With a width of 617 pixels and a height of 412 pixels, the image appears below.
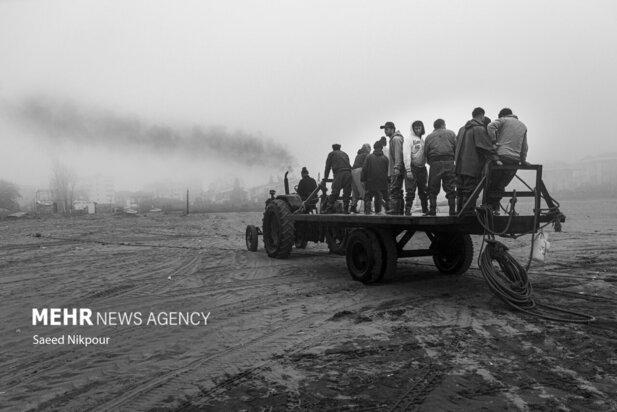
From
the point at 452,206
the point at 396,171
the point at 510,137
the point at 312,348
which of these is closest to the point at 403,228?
the point at 452,206

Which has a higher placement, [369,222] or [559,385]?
[369,222]

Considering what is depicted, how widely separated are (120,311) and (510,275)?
16.3ft

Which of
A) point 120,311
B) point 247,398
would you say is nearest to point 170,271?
point 120,311

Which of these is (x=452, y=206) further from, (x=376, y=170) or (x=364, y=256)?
(x=376, y=170)

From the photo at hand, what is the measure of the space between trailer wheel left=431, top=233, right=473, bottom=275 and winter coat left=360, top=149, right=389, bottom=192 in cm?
143

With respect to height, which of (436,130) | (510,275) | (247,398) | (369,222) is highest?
(436,130)

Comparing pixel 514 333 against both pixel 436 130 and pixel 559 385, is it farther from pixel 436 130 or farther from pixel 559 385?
pixel 436 130

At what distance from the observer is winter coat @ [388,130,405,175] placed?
8.05 meters

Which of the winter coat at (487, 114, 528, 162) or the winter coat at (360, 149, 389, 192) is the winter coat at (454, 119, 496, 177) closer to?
the winter coat at (487, 114, 528, 162)

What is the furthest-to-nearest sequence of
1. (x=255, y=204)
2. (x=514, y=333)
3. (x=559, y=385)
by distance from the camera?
(x=255, y=204) < (x=514, y=333) < (x=559, y=385)

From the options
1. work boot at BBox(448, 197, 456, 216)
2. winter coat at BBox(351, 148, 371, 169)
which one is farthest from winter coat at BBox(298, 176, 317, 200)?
work boot at BBox(448, 197, 456, 216)

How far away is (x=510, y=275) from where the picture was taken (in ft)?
19.5

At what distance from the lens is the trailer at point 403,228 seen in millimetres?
5738

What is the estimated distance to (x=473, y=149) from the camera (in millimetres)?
6215
